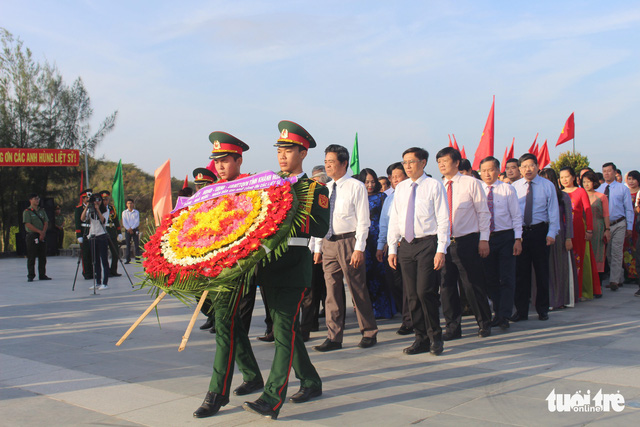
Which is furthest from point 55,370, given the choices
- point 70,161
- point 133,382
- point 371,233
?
point 70,161

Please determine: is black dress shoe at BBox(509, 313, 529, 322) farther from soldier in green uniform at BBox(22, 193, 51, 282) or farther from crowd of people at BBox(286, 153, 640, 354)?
soldier in green uniform at BBox(22, 193, 51, 282)

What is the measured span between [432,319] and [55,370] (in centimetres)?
334

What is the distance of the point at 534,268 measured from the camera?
23.8 ft

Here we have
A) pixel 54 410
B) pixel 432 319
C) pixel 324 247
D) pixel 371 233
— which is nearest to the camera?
pixel 54 410

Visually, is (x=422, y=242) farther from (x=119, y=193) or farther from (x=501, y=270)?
(x=119, y=193)

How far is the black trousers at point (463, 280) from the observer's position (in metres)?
6.10

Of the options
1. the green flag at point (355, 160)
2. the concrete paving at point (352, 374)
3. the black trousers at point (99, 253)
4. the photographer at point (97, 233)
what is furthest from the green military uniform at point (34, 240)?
the green flag at point (355, 160)

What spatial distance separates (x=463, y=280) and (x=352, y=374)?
78.6 inches

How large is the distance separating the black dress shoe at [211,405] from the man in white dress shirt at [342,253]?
1974 mm

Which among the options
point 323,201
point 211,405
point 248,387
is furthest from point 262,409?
point 323,201

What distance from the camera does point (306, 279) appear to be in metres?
4.05

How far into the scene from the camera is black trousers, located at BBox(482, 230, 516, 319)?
6.75 metres

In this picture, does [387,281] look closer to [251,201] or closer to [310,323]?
[310,323]

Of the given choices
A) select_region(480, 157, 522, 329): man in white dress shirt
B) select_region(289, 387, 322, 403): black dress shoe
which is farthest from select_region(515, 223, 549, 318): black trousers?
select_region(289, 387, 322, 403): black dress shoe
